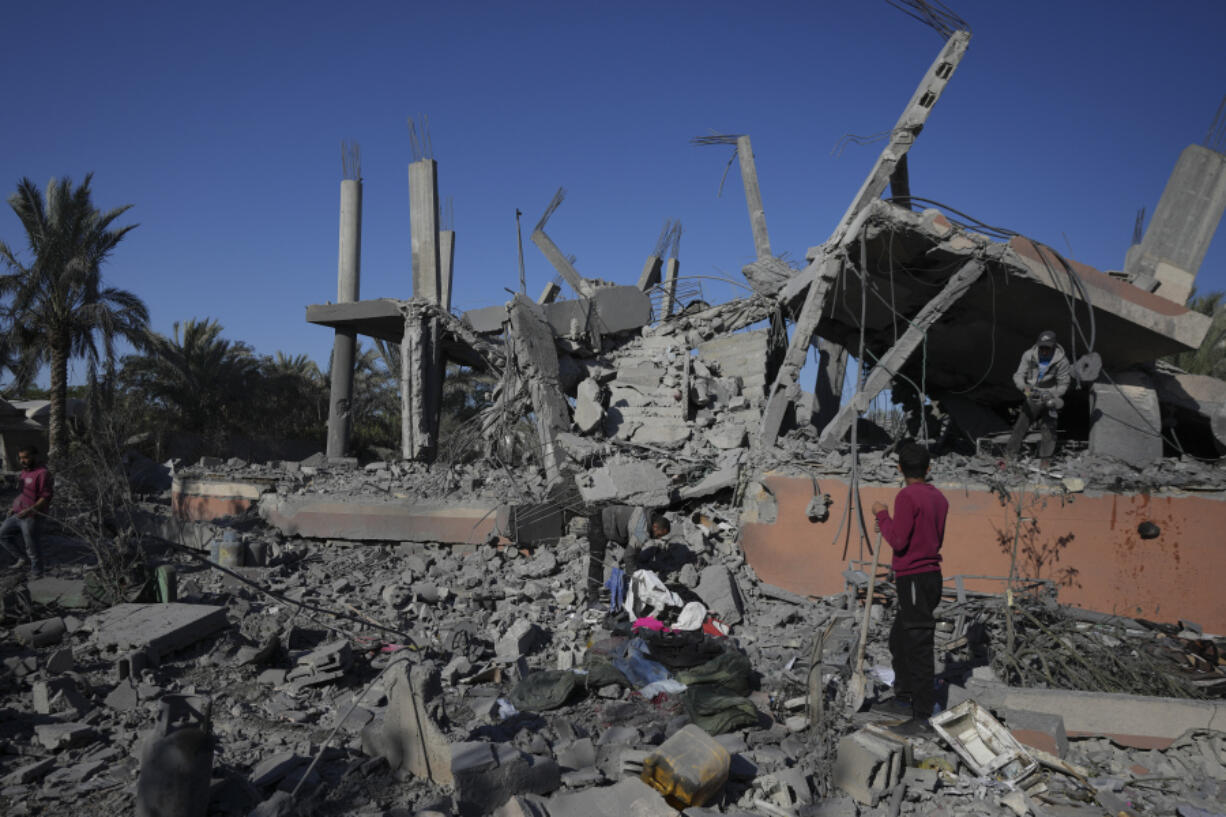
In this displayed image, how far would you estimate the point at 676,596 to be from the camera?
21.9 feet

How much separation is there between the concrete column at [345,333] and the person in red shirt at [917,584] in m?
10.8

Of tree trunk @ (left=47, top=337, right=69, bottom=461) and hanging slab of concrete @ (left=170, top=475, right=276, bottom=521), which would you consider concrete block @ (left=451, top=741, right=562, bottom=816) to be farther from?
tree trunk @ (left=47, top=337, right=69, bottom=461)

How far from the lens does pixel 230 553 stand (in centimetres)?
854

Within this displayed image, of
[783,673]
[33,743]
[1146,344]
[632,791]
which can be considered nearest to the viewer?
[632,791]

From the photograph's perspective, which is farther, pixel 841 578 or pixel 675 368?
pixel 675 368

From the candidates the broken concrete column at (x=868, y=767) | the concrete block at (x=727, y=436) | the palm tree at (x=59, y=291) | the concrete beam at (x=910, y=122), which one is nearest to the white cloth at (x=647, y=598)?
the broken concrete column at (x=868, y=767)

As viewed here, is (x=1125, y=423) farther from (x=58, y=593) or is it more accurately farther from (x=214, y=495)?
(x=214, y=495)

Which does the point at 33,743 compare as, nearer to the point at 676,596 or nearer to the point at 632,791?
the point at 632,791

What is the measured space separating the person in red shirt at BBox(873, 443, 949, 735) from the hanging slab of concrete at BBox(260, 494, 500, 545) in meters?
5.66

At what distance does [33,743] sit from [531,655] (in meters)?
3.46

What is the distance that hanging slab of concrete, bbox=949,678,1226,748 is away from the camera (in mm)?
4148

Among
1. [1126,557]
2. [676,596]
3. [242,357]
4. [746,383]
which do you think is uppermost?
[242,357]

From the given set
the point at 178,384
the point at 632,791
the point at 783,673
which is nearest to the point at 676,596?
the point at 783,673

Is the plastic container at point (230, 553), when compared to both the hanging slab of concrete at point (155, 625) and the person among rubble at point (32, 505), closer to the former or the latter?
the person among rubble at point (32, 505)
